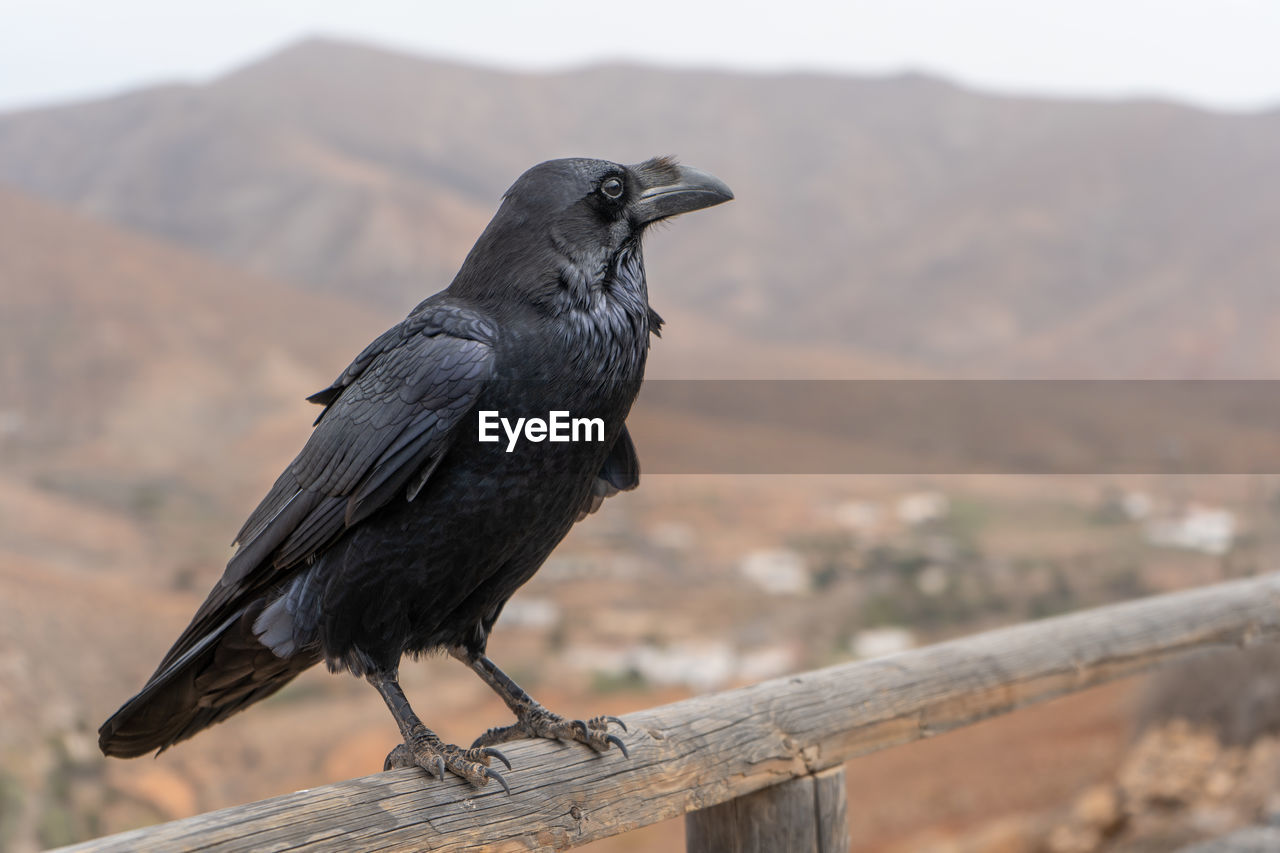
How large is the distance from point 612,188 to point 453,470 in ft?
1.94

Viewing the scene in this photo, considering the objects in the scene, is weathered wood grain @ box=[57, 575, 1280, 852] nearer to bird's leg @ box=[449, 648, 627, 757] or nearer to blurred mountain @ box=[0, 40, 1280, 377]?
bird's leg @ box=[449, 648, 627, 757]

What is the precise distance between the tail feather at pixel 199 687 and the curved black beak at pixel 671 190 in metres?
1.03

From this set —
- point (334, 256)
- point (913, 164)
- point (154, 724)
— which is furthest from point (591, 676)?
point (913, 164)

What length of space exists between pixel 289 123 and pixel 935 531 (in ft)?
134

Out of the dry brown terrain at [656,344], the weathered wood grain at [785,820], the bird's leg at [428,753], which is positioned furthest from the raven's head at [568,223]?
the dry brown terrain at [656,344]

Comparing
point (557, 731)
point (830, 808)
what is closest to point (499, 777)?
point (557, 731)

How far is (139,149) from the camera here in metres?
46.6

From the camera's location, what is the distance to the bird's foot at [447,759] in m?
1.82

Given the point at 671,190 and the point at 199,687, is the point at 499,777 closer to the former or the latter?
the point at 199,687

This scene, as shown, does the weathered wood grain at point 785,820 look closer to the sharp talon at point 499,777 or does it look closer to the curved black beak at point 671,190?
the sharp talon at point 499,777

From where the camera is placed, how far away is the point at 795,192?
51500mm

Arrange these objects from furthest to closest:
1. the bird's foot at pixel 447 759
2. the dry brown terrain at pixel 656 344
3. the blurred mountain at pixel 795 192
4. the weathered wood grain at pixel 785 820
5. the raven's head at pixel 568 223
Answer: the blurred mountain at pixel 795 192, the dry brown terrain at pixel 656 344, the weathered wood grain at pixel 785 820, the raven's head at pixel 568 223, the bird's foot at pixel 447 759

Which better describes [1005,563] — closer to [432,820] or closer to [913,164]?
[432,820]

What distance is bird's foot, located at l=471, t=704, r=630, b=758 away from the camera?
2.00 metres
